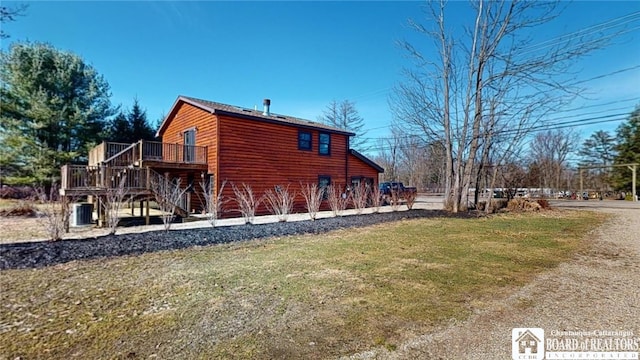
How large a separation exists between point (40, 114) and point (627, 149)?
1916 inches

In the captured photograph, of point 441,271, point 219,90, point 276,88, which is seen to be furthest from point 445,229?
point 219,90

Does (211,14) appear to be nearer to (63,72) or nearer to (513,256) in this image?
(513,256)

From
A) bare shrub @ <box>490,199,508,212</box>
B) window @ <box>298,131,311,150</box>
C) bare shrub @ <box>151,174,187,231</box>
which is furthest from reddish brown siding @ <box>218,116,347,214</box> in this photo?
bare shrub @ <box>490,199,508,212</box>

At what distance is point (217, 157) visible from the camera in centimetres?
1239

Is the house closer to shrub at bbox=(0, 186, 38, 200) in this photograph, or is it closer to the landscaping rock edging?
the landscaping rock edging

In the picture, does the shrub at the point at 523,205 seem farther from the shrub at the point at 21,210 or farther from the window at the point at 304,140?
the shrub at the point at 21,210

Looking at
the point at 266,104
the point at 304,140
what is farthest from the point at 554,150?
the point at 266,104

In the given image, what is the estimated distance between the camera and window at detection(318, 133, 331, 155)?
1639 cm

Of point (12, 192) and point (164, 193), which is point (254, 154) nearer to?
point (164, 193)

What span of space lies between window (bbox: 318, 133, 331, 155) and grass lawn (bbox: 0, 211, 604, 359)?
10581 millimetres

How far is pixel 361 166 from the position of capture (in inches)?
731

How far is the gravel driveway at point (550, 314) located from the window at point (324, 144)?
12613 mm

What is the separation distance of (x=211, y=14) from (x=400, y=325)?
38.0ft

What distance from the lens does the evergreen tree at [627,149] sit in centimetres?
2772
